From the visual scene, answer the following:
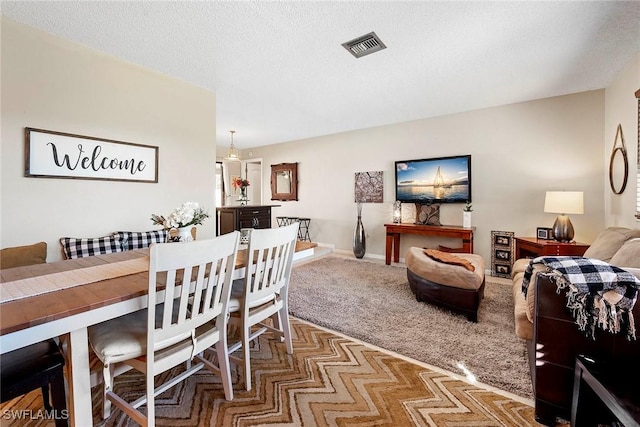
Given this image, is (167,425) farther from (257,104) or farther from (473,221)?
(473,221)

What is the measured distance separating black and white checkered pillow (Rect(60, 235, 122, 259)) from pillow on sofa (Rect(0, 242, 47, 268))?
207 millimetres

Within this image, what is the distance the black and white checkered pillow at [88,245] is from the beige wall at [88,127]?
144 millimetres

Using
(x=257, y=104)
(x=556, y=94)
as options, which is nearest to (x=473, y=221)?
(x=556, y=94)

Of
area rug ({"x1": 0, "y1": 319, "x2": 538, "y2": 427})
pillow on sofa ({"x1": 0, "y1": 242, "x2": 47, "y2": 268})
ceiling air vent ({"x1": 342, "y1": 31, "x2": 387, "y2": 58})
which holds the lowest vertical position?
area rug ({"x1": 0, "y1": 319, "x2": 538, "y2": 427})

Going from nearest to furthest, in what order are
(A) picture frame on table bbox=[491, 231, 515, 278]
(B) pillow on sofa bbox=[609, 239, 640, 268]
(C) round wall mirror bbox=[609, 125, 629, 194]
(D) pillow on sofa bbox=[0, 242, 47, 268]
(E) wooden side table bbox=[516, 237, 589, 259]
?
(B) pillow on sofa bbox=[609, 239, 640, 268] → (D) pillow on sofa bbox=[0, 242, 47, 268] → (C) round wall mirror bbox=[609, 125, 629, 194] → (E) wooden side table bbox=[516, 237, 589, 259] → (A) picture frame on table bbox=[491, 231, 515, 278]

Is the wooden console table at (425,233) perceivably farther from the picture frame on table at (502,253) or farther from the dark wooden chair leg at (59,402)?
the dark wooden chair leg at (59,402)

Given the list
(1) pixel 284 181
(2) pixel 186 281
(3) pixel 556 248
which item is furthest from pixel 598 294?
(1) pixel 284 181

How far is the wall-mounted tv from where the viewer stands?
171 inches

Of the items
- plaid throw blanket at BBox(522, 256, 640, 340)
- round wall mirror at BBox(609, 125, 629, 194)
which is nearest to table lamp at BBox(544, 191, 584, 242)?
round wall mirror at BBox(609, 125, 629, 194)

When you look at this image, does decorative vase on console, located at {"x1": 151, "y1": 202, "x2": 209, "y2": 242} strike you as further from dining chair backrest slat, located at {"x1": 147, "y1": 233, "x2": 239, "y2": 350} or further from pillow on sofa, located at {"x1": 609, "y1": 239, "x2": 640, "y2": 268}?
pillow on sofa, located at {"x1": 609, "y1": 239, "x2": 640, "y2": 268}

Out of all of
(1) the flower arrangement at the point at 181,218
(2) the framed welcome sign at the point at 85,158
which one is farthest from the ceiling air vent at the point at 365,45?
(2) the framed welcome sign at the point at 85,158

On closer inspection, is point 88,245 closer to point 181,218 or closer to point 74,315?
point 181,218

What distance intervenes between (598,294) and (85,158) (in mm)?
3633

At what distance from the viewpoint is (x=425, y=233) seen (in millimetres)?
4332
